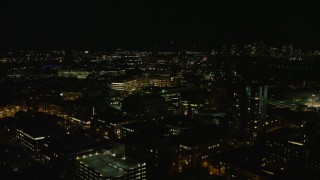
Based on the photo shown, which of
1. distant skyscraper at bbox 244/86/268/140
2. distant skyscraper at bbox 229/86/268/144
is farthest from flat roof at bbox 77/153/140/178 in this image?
distant skyscraper at bbox 244/86/268/140

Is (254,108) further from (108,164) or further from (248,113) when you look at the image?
(108,164)

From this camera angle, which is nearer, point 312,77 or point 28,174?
point 28,174

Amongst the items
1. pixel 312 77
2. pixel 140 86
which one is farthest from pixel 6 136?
pixel 312 77

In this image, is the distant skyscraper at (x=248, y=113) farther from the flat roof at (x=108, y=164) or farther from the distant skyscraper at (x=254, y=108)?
the flat roof at (x=108, y=164)

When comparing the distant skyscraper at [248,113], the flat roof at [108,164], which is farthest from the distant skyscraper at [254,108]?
the flat roof at [108,164]

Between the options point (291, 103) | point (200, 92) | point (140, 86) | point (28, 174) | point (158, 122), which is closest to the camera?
point (28, 174)

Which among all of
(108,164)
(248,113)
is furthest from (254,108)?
(108,164)

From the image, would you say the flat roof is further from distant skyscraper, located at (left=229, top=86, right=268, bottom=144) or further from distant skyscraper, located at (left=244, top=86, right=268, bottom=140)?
distant skyscraper, located at (left=244, top=86, right=268, bottom=140)

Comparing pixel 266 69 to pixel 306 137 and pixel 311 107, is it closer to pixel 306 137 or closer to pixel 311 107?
pixel 311 107
